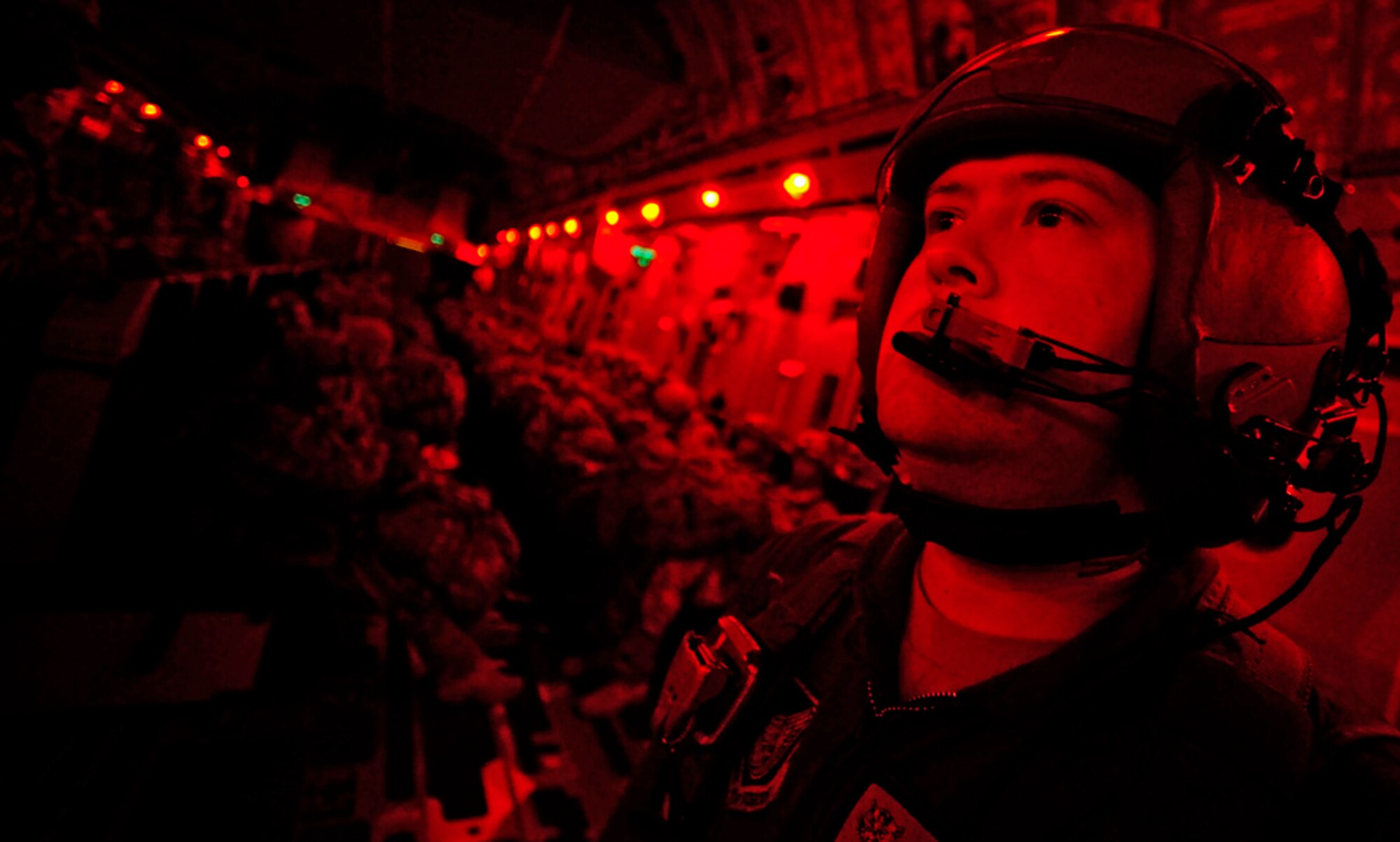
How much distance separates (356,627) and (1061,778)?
4.38 meters

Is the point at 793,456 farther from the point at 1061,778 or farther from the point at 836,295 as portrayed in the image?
the point at 1061,778

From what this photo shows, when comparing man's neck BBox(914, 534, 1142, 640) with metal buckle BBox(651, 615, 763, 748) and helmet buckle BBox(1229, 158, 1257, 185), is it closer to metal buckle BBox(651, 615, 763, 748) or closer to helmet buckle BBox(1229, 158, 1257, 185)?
metal buckle BBox(651, 615, 763, 748)

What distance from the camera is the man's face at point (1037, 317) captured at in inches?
41.6

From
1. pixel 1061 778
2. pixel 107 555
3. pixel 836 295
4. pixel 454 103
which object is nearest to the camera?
pixel 1061 778

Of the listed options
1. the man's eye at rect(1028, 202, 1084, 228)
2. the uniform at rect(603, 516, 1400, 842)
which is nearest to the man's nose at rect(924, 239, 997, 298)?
the man's eye at rect(1028, 202, 1084, 228)

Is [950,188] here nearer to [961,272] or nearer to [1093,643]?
[961,272]

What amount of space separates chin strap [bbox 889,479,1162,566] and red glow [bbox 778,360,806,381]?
5.94 meters

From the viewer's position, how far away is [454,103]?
1385 centimetres

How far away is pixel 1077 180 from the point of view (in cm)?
111

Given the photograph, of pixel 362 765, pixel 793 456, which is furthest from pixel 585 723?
pixel 793 456

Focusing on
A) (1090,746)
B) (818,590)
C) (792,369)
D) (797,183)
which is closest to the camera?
(1090,746)

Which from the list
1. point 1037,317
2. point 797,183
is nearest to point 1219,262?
point 1037,317

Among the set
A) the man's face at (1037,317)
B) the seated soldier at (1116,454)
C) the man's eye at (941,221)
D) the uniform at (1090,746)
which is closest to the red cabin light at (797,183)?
the seated soldier at (1116,454)

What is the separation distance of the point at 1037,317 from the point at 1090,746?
2.44 ft
